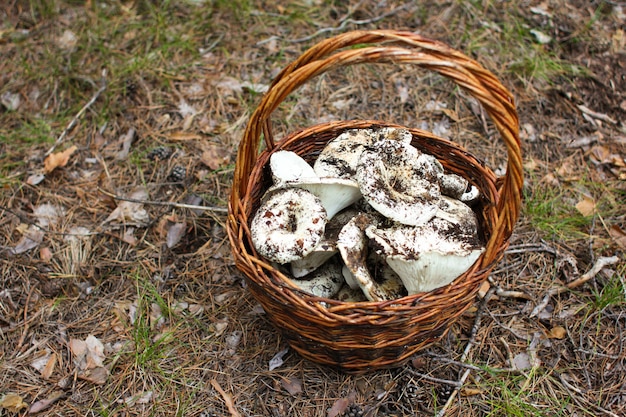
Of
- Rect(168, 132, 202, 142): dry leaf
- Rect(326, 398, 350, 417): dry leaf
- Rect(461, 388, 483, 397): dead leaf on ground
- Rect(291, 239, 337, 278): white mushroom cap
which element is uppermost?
Rect(291, 239, 337, 278): white mushroom cap

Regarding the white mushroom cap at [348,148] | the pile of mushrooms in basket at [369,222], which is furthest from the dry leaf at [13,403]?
the white mushroom cap at [348,148]

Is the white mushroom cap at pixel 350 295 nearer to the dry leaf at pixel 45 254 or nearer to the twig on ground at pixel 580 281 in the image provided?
the twig on ground at pixel 580 281

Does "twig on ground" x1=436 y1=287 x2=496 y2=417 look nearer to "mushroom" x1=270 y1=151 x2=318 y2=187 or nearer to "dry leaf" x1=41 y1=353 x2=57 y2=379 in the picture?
"mushroom" x1=270 y1=151 x2=318 y2=187

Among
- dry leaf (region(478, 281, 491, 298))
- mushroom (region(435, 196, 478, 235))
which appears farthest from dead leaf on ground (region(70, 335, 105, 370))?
dry leaf (region(478, 281, 491, 298))

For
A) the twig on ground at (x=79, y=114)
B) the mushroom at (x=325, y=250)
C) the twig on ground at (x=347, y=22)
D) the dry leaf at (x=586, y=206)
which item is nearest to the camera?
the mushroom at (x=325, y=250)

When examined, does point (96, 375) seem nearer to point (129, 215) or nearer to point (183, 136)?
point (129, 215)

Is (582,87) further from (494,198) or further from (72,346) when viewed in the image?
(72,346)
